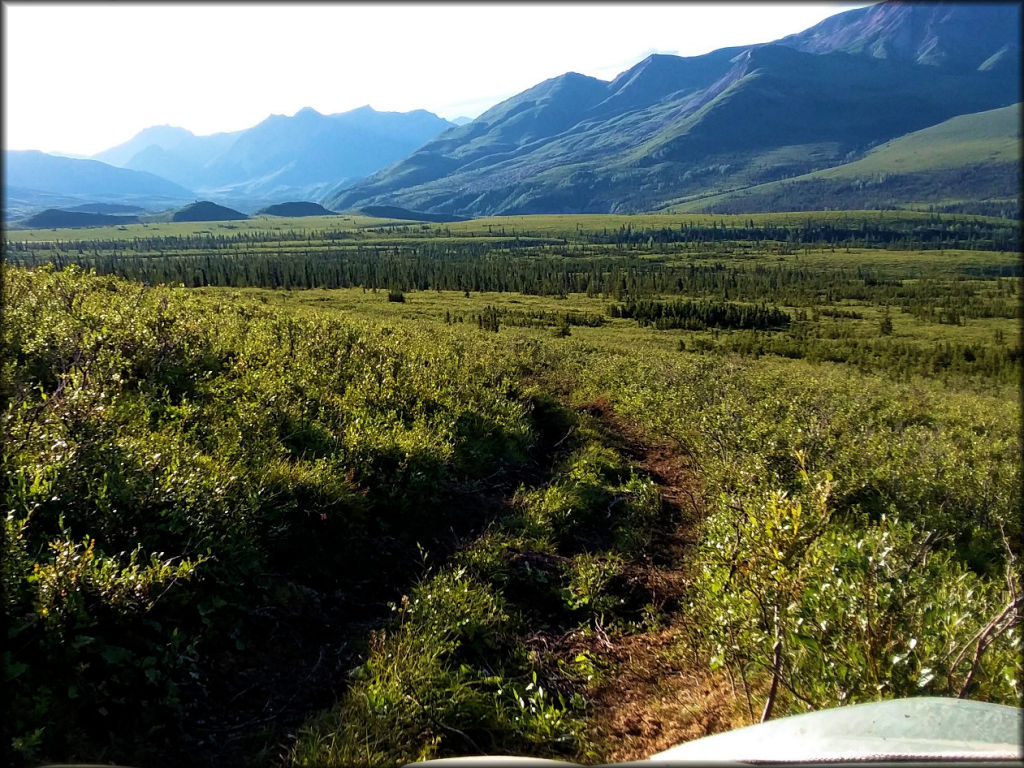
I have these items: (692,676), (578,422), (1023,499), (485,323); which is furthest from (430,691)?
(485,323)

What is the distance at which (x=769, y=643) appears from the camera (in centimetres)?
392

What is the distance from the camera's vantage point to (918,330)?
5834 cm

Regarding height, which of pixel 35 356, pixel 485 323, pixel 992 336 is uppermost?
pixel 35 356

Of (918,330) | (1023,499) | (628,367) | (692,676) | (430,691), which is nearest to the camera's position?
(430,691)

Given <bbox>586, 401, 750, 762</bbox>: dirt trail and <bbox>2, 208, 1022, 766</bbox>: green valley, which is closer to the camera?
<bbox>2, 208, 1022, 766</bbox>: green valley

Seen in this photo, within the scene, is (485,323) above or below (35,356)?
below

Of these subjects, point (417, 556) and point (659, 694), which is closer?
point (659, 694)

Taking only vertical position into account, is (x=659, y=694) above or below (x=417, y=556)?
below

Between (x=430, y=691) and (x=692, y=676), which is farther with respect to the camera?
(x=692, y=676)

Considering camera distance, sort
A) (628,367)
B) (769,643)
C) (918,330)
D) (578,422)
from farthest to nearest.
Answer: (918,330)
(628,367)
(578,422)
(769,643)

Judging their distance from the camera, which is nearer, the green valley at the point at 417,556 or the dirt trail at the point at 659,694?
the green valley at the point at 417,556

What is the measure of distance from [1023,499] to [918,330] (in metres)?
59.7

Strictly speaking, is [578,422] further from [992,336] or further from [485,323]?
[992,336]

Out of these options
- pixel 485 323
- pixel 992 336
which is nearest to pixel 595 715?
pixel 485 323
